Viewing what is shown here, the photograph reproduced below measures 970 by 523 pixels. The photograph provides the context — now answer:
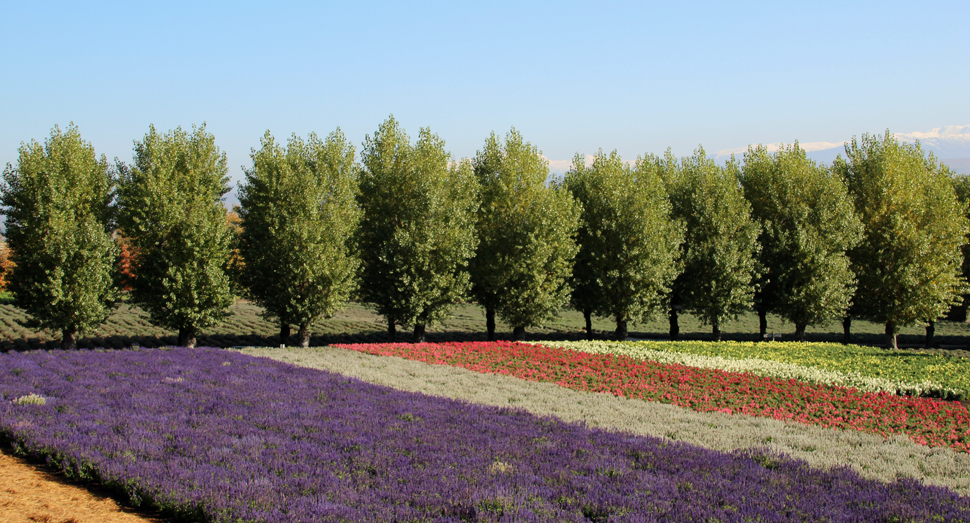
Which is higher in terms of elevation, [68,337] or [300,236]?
[300,236]

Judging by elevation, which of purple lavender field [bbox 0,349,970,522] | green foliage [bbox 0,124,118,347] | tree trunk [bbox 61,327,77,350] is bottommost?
purple lavender field [bbox 0,349,970,522]

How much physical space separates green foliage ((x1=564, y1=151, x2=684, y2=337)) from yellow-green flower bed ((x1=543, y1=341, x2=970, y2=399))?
565 cm

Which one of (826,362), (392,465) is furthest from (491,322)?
(392,465)

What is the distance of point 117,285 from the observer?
37000 mm

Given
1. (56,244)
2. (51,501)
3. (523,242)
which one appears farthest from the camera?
(523,242)

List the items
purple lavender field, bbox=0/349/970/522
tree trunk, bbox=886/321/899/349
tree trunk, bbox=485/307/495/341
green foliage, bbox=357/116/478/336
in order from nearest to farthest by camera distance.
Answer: purple lavender field, bbox=0/349/970/522 → green foliage, bbox=357/116/478/336 → tree trunk, bbox=485/307/495/341 → tree trunk, bbox=886/321/899/349

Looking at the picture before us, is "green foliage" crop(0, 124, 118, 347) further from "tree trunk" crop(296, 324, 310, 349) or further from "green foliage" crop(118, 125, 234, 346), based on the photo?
"tree trunk" crop(296, 324, 310, 349)

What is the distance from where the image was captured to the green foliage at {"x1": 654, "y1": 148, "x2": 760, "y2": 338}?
43375 mm

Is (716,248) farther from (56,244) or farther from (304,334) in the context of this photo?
(56,244)

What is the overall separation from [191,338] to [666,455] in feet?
104

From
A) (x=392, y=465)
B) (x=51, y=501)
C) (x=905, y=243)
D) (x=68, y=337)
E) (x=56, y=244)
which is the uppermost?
(x=905, y=243)

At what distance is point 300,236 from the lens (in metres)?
36.8

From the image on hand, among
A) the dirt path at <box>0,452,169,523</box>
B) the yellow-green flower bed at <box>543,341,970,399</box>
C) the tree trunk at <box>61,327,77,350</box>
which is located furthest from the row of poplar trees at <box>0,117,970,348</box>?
the dirt path at <box>0,452,169,523</box>

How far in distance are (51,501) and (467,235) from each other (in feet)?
98.0
